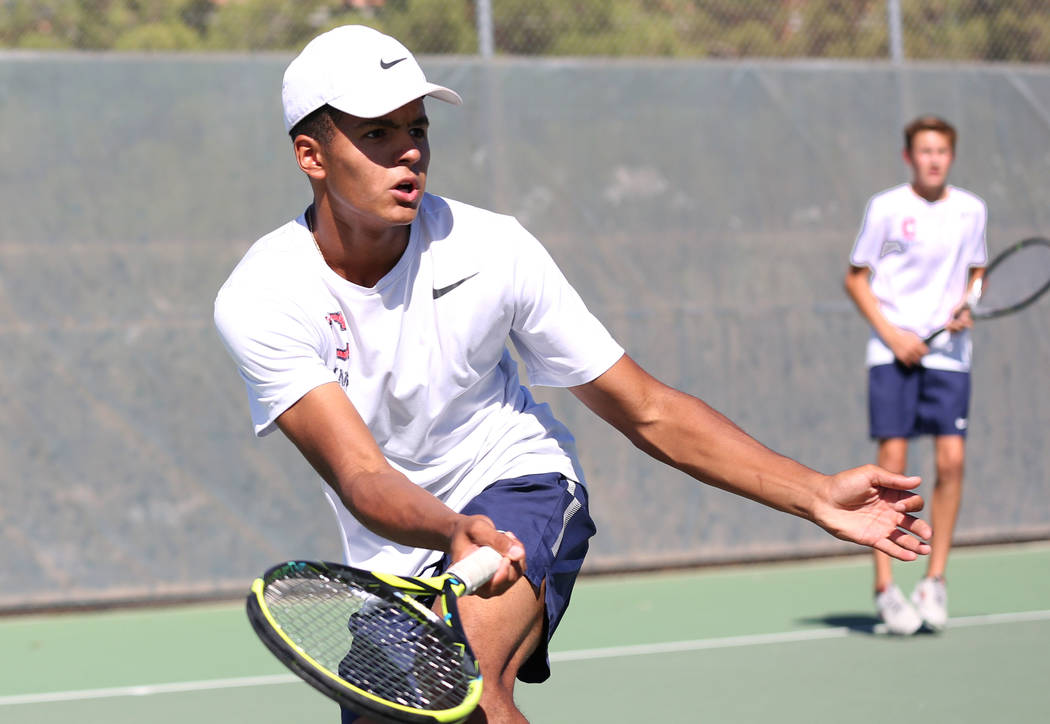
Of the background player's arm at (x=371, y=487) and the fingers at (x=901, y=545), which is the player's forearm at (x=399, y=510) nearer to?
the background player's arm at (x=371, y=487)

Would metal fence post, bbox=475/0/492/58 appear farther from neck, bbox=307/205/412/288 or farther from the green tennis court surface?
neck, bbox=307/205/412/288

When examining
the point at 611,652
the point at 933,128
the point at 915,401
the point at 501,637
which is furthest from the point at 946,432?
the point at 501,637

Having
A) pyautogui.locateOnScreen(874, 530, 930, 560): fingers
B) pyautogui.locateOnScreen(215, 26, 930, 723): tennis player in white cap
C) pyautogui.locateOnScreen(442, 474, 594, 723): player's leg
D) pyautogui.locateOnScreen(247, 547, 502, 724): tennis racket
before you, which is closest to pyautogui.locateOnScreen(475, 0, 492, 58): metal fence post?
pyautogui.locateOnScreen(215, 26, 930, 723): tennis player in white cap

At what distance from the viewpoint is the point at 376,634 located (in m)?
2.36

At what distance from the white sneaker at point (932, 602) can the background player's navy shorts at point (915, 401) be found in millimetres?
568

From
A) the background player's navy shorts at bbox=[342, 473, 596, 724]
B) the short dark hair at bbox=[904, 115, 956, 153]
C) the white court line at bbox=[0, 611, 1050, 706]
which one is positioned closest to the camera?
the background player's navy shorts at bbox=[342, 473, 596, 724]

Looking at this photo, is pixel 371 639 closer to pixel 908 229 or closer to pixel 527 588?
pixel 527 588

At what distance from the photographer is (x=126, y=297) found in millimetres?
6027

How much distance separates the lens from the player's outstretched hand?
258 centimetres

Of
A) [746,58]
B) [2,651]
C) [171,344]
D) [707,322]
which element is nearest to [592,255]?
[707,322]

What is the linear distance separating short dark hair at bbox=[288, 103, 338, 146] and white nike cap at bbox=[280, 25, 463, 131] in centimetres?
2

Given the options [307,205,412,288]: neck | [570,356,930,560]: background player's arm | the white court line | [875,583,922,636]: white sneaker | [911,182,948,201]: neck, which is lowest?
the white court line

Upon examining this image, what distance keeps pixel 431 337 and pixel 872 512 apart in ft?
2.89

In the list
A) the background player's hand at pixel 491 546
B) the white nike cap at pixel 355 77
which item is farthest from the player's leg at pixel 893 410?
the background player's hand at pixel 491 546
